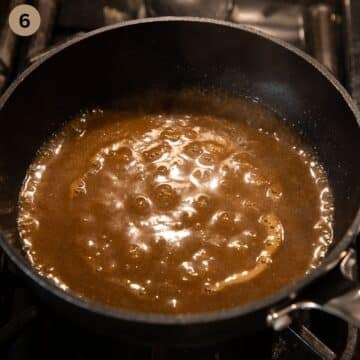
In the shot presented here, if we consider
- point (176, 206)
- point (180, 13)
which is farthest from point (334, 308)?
point (180, 13)

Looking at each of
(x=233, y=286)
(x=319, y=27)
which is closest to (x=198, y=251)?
(x=233, y=286)

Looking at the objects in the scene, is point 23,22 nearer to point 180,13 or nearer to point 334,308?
point 180,13

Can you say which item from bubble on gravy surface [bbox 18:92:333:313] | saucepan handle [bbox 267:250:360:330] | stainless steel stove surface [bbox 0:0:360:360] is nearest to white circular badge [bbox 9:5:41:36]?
stainless steel stove surface [bbox 0:0:360:360]

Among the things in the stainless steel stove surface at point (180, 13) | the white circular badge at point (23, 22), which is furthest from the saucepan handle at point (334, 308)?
the white circular badge at point (23, 22)

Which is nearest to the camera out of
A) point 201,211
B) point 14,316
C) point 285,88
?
point 14,316

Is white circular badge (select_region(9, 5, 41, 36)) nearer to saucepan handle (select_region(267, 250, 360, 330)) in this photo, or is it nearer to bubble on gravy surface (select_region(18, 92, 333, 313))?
bubble on gravy surface (select_region(18, 92, 333, 313))

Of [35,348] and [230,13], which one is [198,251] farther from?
[230,13]

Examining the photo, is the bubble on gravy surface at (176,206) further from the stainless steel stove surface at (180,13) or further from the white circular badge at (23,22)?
the white circular badge at (23,22)
